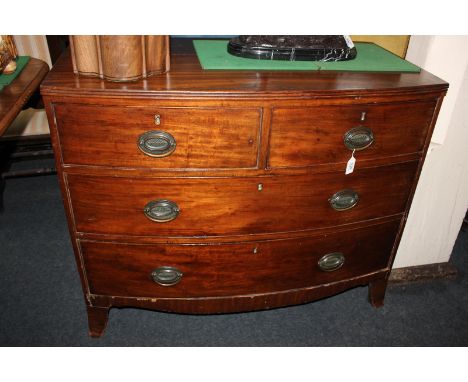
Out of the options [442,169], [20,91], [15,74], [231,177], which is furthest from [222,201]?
[442,169]

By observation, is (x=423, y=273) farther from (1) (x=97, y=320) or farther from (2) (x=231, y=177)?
(1) (x=97, y=320)

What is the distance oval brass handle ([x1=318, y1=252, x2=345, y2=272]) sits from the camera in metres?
1.64

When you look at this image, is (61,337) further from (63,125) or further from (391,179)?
(391,179)

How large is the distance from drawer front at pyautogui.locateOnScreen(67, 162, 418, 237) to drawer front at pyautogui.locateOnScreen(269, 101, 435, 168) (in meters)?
0.08

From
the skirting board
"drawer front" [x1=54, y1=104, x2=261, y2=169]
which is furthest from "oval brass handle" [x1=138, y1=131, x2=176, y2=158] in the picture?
the skirting board

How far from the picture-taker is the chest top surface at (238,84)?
1.17m

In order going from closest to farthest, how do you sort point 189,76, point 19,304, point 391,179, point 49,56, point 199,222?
point 189,76 < point 199,222 < point 391,179 < point 19,304 < point 49,56

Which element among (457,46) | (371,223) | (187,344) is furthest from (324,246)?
(457,46)

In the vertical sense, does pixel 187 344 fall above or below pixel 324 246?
below

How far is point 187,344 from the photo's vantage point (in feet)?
5.95

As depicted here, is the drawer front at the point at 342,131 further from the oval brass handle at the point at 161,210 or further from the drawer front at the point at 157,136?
the oval brass handle at the point at 161,210

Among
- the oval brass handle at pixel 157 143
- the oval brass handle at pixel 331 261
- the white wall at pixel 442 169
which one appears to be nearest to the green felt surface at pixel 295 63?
the white wall at pixel 442 169

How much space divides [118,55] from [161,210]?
0.52 m
